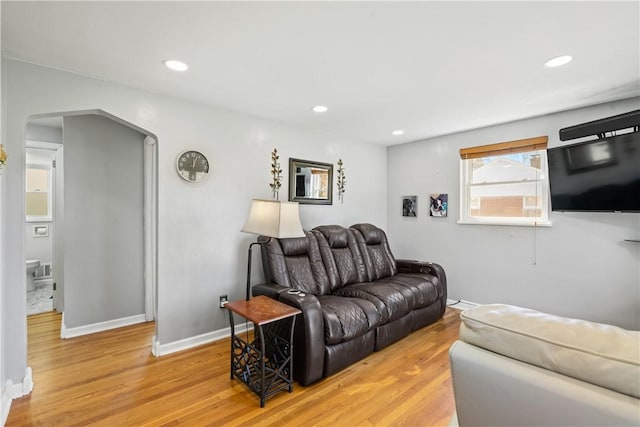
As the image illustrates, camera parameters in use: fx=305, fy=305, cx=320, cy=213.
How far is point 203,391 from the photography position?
7.14 feet

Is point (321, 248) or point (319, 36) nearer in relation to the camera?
point (319, 36)

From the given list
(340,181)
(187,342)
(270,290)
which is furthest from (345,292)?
(340,181)

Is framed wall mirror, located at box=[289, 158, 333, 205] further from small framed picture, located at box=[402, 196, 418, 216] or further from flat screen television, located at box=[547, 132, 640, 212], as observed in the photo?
flat screen television, located at box=[547, 132, 640, 212]

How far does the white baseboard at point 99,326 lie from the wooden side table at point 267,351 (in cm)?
184

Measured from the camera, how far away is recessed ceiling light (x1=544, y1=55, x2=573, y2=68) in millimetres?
2044

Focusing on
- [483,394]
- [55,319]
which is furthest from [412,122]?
[55,319]

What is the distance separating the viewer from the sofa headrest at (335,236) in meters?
3.50

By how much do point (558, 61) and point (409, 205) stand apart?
8.62ft

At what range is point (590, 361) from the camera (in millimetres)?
754

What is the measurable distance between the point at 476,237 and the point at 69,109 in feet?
14.1

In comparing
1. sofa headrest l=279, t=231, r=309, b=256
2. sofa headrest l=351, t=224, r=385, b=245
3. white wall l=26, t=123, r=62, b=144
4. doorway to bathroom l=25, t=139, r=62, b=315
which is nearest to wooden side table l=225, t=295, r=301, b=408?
sofa headrest l=279, t=231, r=309, b=256

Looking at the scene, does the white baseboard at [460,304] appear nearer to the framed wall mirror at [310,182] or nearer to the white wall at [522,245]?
the white wall at [522,245]

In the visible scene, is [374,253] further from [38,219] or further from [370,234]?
[38,219]

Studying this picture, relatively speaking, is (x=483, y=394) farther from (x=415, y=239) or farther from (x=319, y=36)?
(x=415, y=239)
